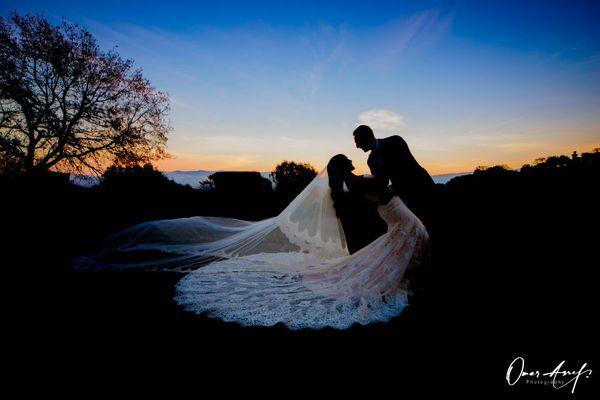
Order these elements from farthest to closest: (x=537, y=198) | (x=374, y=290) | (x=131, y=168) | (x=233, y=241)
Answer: (x=131, y=168)
(x=537, y=198)
(x=233, y=241)
(x=374, y=290)

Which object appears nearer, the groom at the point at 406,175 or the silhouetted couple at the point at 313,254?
the silhouetted couple at the point at 313,254

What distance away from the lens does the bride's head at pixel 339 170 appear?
4.04 m

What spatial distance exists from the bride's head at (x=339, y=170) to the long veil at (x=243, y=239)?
0.30 metres

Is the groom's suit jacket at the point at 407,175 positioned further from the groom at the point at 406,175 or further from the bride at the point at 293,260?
the bride at the point at 293,260

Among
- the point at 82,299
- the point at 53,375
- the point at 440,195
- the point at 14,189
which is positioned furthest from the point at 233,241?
the point at 14,189

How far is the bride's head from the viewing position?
404 cm

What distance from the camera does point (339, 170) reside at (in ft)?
13.3

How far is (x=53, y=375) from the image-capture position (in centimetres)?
193

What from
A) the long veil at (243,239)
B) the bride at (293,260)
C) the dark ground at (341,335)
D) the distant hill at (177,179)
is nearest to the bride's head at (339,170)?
the bride at (293,260)

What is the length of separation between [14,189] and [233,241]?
8383 mm

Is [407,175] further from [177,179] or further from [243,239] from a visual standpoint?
[177,179]

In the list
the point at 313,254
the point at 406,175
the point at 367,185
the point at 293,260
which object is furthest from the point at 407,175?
the point at 293,260

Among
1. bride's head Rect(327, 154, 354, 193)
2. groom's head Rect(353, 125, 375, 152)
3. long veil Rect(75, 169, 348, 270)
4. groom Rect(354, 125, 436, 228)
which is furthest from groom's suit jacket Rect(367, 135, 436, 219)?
long veil Rect(75, 169, 348, 270)

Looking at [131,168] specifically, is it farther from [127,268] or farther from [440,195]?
[440,195]
